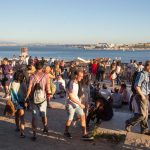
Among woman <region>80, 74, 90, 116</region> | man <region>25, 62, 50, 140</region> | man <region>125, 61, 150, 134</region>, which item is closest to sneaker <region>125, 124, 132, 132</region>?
man <region>125, 61, 150, 134</region>

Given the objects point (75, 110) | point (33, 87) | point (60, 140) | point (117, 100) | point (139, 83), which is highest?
point (139, 83)

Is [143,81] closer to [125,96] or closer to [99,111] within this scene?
[99,111]

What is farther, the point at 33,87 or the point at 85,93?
the point at 85,93

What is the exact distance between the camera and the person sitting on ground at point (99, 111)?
9.29 metres

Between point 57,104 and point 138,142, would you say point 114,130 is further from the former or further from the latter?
point 57,104

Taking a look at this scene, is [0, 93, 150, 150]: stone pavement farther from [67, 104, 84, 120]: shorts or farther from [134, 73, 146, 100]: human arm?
[134, 73, 146, 100]: human arm

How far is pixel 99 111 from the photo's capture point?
945cm

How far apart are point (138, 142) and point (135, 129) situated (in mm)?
990

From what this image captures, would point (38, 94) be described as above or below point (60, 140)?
above

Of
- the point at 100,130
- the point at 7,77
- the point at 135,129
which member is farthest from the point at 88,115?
the point at 7,77

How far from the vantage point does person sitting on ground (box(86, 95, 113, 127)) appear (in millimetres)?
9289

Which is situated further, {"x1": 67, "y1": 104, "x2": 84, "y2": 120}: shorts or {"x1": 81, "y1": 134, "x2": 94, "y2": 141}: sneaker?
{"x1": 81, "y1": 134, "x2": 94, "y2": 141}: sneaker

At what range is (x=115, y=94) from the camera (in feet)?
42.3

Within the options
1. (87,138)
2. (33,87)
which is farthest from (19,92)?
(87,138)
